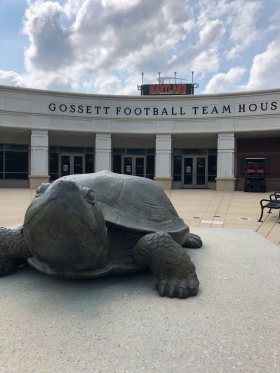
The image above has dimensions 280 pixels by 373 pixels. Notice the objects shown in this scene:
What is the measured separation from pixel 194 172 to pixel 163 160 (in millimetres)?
3795

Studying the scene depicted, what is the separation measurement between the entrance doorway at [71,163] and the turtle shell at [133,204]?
18677 mm

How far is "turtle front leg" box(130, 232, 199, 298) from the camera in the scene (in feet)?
7.70

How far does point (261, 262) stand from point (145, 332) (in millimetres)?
2095

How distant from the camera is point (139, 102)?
18547mm

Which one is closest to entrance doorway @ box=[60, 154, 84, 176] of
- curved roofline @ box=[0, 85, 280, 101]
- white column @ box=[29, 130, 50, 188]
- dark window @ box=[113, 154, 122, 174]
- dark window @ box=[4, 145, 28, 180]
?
dark window @ box=[113, 154, 122, 174]

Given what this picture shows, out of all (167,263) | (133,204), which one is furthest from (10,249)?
(167,263)

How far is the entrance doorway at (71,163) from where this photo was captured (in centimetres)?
2096

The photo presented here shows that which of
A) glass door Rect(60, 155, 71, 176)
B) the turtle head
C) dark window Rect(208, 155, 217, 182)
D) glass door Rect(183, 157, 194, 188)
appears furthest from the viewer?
glass door Rect(183, 157, 194, 188)

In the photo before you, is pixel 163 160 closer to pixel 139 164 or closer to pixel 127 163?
pixel 139 164

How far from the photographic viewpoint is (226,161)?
1778 cm

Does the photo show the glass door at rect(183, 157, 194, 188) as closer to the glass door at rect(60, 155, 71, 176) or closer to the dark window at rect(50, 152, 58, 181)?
the glass door at rect(60, 155, 71, 176)

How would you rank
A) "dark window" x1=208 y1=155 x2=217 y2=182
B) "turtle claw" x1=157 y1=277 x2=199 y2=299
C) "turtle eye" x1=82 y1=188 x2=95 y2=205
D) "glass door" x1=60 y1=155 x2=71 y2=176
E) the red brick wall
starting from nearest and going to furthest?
"turtle eye" x1=82 y1=188 x2=95 y2=205 < "turtle claw" x1=157 y1=277 x2=199 y2=299 < the red brick wall < "dark window" x1=208 y1=155 x2=217 y2=182 < "glass door" x1=60 y1=155 x2=71 y2=176

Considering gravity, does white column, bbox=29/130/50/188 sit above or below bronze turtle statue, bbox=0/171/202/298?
above

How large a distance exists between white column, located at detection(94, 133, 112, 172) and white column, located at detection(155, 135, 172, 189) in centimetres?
335
